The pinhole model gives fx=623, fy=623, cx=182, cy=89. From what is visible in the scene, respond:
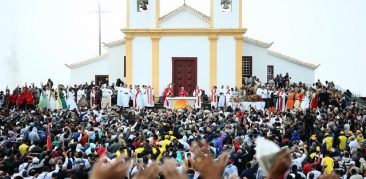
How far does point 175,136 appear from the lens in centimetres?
2088

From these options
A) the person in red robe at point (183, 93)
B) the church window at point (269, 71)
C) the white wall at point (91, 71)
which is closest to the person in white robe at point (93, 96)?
the person in red robe at point (183, 93)

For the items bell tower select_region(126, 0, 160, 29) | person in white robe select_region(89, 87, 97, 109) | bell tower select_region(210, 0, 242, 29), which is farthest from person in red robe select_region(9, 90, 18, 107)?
bell tower select_region(210, 0, 242, 29)

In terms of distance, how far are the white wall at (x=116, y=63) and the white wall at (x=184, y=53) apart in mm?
4285

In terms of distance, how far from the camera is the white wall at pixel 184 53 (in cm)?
3966

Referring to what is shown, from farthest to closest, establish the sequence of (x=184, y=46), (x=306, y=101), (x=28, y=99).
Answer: (x=184, y=46), (x=28, y=99), (x=306, y=101)

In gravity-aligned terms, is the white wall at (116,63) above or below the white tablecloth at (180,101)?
above

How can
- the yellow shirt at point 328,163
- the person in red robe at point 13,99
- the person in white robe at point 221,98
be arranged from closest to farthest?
the yellow shirt at point 328,163 → the person in red robe at point 13,99 → the person in white robe at point 221,98

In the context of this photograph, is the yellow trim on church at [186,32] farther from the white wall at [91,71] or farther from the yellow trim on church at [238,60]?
the white wall at [91,71]

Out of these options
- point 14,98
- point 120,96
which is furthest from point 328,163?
point 14,98

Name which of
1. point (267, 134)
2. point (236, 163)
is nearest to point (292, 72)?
point (267, 134)

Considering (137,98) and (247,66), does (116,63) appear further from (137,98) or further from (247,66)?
(247,66)

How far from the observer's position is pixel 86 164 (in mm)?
14062

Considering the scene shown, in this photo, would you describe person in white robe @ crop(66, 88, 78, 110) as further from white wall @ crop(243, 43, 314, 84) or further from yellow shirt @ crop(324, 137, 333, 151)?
yellow shirt @ crop(324, 137, 333, 151)

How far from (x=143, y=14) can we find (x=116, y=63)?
16.1 feet
